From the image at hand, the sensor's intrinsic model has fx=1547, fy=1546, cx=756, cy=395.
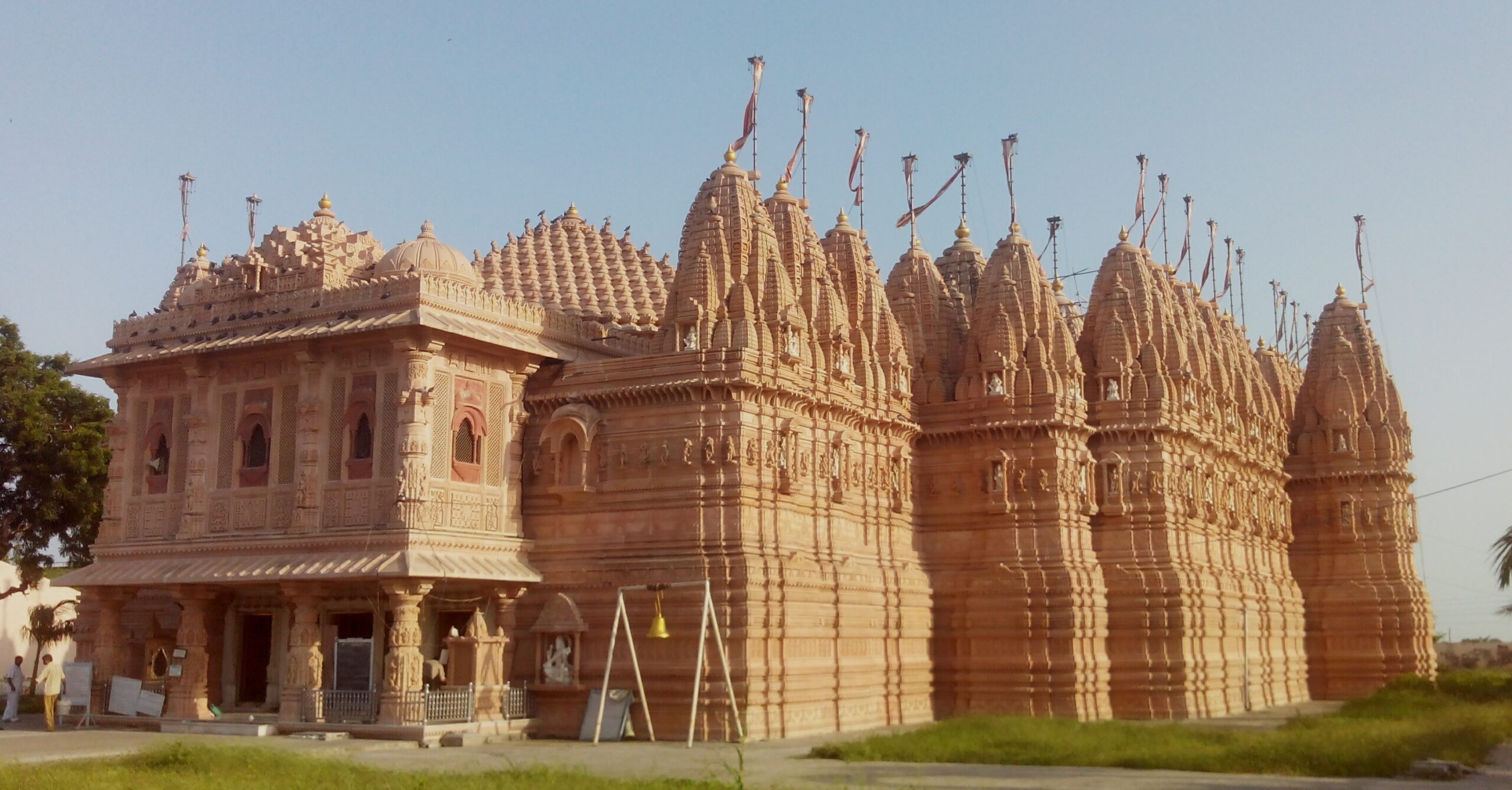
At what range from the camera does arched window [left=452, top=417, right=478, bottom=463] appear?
102ft

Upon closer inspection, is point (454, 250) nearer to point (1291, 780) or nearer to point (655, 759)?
point (655, 759)

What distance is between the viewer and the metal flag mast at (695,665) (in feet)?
93.4

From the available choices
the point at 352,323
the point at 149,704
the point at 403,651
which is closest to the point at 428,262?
the point at 352,323

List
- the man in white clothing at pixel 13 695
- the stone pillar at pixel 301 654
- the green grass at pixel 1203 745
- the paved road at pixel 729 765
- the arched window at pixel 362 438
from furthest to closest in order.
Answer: the man in white clothing at pixel 13 695, the arched window at pixel 362 438, the stone pillar at pixel 301 654, the green grass at pixel 1203 745, the paved road at pixel 729 765

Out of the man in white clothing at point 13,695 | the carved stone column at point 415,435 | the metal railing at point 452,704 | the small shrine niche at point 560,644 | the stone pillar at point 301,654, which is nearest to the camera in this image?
the metal railing at point 452,704

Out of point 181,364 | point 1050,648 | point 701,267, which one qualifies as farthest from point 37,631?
point 1050,648

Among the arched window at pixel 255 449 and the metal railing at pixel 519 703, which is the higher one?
the arched window at pixel 255 449

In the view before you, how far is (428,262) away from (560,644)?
8267mm

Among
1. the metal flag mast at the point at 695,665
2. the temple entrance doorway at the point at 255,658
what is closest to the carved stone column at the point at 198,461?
the temple entrance doorway at the point at 255,658

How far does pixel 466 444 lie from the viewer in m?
31.4

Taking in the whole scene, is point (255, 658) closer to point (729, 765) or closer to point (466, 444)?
point (466, 444)

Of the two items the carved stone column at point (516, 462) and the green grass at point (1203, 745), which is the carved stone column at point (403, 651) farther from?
the green grass at point (1203, 745)

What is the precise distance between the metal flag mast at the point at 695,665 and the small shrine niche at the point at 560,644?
0.72 metres

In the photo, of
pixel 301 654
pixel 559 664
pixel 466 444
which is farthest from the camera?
pixel 466 444
